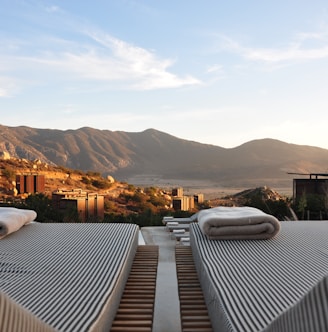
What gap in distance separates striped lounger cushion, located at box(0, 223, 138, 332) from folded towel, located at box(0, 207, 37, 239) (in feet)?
0.18

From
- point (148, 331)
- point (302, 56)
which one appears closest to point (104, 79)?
point (302, 56)

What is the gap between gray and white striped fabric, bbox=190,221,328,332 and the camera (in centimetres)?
125

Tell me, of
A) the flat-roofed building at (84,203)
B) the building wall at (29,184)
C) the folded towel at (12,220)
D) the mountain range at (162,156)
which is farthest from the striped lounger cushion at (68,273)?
the mountain range at (162,156)

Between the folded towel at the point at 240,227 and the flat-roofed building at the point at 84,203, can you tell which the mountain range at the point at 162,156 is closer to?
the flat-roofed building at the point at 84,203

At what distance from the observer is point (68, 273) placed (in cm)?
246

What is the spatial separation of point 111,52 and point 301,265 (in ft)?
42.0

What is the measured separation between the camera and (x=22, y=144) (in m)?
39.4

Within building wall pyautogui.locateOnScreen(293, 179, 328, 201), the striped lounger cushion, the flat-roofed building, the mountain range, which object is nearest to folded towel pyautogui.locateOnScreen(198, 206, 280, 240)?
the striped lounger cushion

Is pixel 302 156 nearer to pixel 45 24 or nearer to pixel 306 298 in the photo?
pixel 45 24

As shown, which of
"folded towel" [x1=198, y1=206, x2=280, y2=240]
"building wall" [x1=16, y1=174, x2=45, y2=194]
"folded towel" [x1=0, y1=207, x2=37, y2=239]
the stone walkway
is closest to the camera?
the stone walkway

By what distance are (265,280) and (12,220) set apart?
8.05ft

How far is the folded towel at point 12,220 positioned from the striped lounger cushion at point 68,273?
0.06 metres

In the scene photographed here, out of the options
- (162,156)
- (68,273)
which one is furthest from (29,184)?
(162,156)

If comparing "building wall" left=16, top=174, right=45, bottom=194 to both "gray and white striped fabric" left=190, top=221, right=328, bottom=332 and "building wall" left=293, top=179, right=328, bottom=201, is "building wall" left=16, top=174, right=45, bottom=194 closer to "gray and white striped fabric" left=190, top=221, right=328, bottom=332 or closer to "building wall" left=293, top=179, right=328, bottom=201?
"building wall" left=293, top=179, right=328, bottom=201
